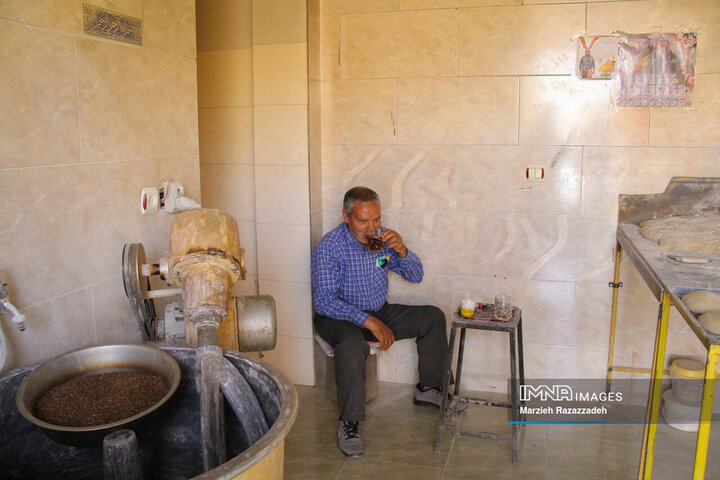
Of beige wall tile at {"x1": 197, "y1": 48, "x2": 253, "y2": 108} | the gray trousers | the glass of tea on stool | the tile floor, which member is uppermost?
beige wall tile at {"x1": 197, "y1": 48, "x2": 253, "y2": 108}

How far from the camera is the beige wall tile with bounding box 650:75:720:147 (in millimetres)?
3055

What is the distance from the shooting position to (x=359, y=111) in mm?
3498

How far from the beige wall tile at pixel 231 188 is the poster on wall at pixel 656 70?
80.2 inches

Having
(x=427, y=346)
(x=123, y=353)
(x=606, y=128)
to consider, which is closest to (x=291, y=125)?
(x=427, y=346)

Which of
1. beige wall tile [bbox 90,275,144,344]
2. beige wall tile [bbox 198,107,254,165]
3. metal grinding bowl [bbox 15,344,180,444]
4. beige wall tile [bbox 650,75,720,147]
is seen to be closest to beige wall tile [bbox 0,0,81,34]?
beige wall tile [bbox 90,275,144,344]

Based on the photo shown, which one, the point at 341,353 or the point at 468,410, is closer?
the point at 341,353

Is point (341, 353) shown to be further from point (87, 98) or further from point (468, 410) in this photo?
point (87, 98)

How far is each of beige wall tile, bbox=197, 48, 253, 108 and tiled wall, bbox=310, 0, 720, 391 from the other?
45 cm

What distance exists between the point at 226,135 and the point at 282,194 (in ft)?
1.84

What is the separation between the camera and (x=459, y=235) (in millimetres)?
3461

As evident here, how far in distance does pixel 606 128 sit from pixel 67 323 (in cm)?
260

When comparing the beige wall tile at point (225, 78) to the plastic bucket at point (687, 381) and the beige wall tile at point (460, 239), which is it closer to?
the beige wall tile at point (460, 239)

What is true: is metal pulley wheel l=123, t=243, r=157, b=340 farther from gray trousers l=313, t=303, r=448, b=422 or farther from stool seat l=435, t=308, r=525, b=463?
stool seat l=435, t=308, r=525, b=463

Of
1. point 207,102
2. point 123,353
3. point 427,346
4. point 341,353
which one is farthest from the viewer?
point 207,102
